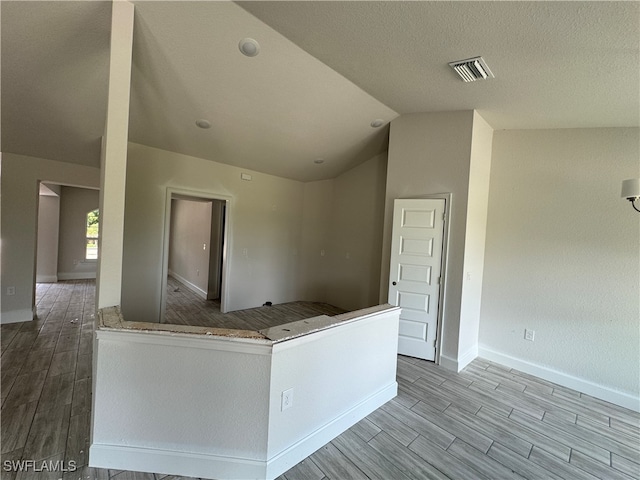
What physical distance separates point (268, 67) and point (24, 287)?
4614 millimetres

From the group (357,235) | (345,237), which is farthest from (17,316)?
(357,235)

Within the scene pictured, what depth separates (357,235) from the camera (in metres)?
5.15

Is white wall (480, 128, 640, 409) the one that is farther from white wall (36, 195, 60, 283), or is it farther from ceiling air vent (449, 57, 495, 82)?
white wall (36, 195, 60, 283)

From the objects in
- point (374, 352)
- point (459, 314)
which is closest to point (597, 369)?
point (459, 314)

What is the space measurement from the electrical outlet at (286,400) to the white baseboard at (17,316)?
4.58 m

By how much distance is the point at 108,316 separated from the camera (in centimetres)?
168

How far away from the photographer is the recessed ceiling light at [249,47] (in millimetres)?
2336

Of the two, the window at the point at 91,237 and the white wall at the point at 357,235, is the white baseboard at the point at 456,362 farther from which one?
the window at the point at 91,237

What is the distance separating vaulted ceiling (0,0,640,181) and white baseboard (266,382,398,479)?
2.88m

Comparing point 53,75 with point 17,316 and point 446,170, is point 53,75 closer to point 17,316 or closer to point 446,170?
point 17,316

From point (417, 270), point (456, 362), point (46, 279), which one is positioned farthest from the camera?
point (46, 279)

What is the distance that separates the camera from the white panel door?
329 centimetres

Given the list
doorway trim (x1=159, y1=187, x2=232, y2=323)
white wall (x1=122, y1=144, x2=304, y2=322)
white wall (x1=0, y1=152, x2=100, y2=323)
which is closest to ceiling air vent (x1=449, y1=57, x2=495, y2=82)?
white wall (x1=122, y1=144, x2=304, y2=322)

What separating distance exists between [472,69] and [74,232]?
925 cm
